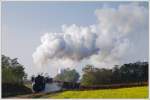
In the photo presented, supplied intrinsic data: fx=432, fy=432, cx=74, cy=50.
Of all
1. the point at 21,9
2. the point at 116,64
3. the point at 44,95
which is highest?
the point at 21,9

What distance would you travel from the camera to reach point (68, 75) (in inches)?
131

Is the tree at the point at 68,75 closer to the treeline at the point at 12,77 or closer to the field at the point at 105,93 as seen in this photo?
the field at the point at 105,93

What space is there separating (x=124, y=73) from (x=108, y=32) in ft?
1.13

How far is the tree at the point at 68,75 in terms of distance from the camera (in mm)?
3332

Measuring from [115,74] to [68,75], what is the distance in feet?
1.20

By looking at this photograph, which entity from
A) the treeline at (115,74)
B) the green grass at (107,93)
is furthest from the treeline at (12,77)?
the treeline at (115,74)

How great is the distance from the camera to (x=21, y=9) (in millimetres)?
3357

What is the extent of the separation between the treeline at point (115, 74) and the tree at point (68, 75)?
62 mm

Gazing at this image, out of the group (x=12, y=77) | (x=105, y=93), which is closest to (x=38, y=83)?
(x=12, y=77)

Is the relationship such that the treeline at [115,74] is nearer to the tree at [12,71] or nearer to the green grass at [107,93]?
the green grass at [107,93]

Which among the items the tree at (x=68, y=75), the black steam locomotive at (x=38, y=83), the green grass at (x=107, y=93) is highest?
the tree at (x=68, y=75)

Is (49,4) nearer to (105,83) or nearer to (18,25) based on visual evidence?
(18,25)

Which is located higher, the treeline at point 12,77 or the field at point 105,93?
the treeline at point 12,77

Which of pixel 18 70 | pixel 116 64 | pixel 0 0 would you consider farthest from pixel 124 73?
pixel 0 0
